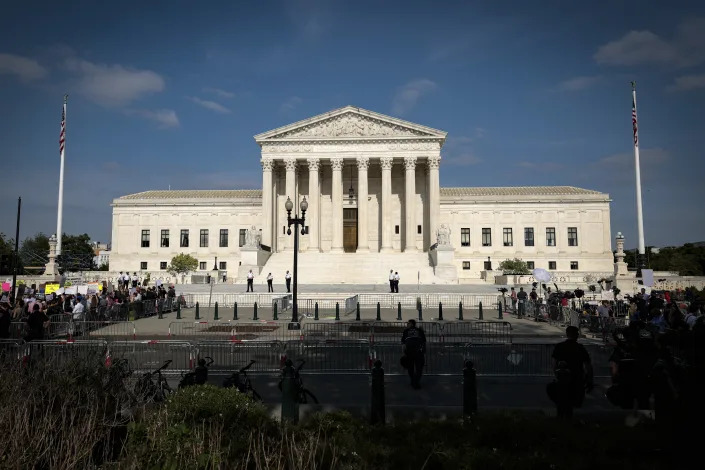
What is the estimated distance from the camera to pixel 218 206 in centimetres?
6925

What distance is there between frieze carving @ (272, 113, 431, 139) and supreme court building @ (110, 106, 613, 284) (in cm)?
11

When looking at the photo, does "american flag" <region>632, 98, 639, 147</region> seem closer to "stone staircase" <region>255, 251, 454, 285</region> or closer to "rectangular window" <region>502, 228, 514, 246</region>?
"rectangular window" <region>502, 228, 514, 246</region>

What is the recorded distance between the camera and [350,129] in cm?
5709

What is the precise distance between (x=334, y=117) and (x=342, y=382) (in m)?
48.2

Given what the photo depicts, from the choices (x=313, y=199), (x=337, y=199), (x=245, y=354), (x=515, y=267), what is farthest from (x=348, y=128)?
(x=245, y=354)

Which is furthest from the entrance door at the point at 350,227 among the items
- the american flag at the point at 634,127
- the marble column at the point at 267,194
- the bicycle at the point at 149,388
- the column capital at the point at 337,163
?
the bicycle at the point at 149,388

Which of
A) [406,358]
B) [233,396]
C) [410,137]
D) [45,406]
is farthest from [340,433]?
[410,137]

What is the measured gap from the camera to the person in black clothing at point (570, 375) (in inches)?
317

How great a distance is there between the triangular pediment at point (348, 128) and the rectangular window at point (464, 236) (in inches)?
634

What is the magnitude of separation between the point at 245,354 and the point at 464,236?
187 feet

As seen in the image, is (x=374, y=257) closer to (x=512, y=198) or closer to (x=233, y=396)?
(x=512, y=198)

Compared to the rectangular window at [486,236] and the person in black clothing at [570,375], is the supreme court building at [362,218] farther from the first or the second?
the person in black clothing at [570,375]

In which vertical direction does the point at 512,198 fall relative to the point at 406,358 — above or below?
above

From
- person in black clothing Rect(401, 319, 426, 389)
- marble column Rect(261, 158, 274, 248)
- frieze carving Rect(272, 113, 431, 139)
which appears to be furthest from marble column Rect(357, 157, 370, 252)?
person in black clothing Rect(401, 319, 426, 389)
